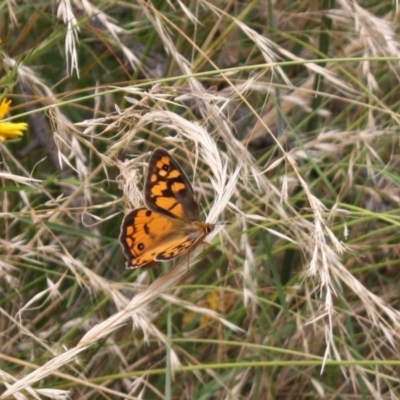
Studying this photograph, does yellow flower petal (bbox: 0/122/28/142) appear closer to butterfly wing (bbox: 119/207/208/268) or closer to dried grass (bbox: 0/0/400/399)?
dried grass (bbox: 0/0/400/399)

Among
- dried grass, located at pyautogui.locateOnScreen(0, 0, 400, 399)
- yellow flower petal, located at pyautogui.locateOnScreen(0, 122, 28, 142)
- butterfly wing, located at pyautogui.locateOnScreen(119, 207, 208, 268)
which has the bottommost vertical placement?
dried grass, located at pyautogui.locateOnScreen(0, 0, 400, 399)

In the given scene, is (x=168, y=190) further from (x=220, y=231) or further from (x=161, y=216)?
(x=220, y=231)

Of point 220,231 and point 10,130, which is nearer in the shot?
point 10,130

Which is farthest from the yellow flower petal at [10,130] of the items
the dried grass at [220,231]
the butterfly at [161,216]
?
the butterfly at [161,216]

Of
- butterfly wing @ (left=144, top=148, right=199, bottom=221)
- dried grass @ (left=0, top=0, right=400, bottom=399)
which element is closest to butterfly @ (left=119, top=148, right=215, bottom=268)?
butterfly wing @ (left=144, top=148, right=199, bottom=221)

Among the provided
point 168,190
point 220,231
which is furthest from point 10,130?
point 220,231

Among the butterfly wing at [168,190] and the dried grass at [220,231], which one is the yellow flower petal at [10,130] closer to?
the dried grass at [220,231]
